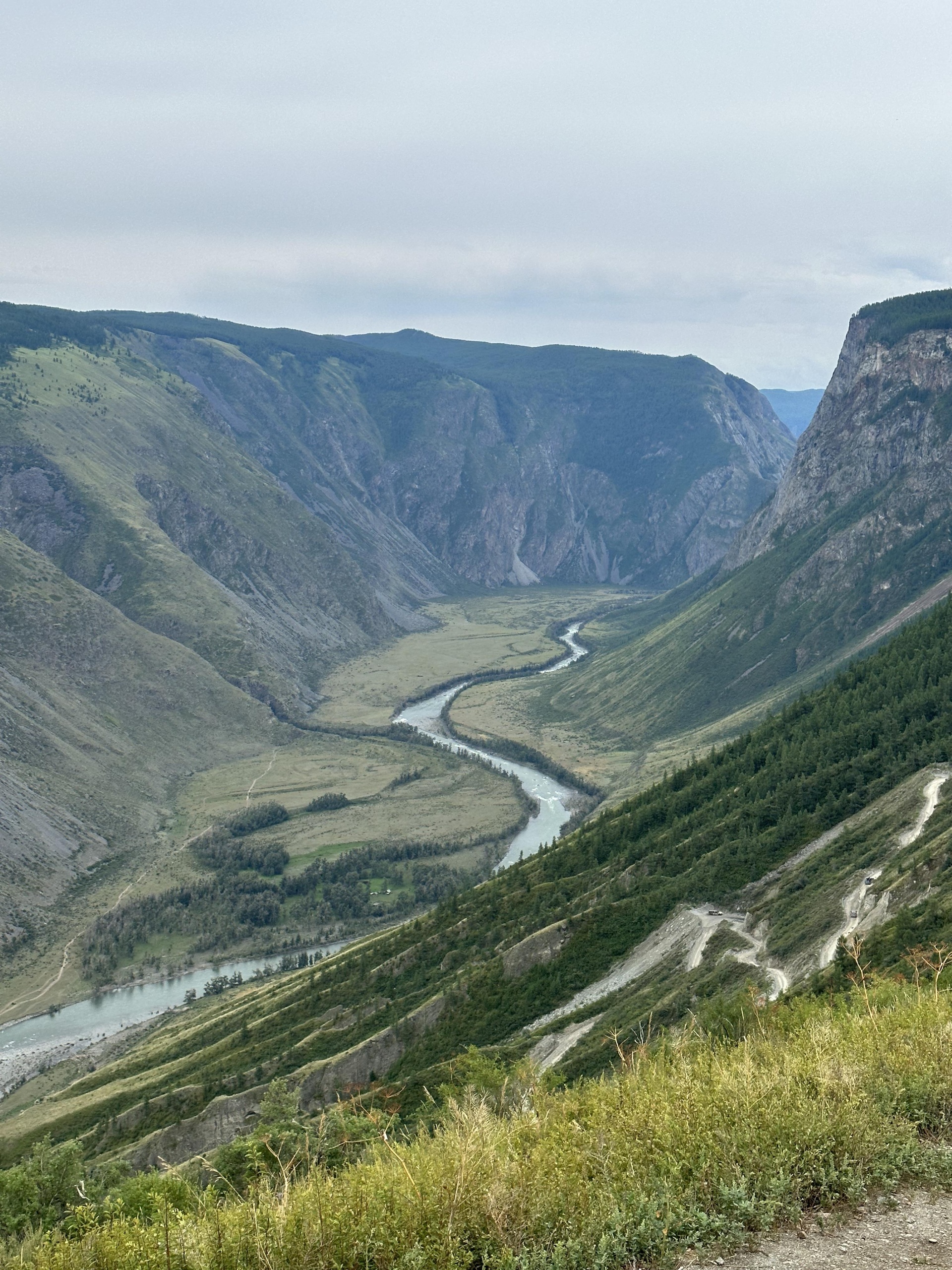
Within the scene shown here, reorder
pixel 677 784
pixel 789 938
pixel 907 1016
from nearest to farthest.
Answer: pixel 907 1016
pixel 789 938
pixel 677 784

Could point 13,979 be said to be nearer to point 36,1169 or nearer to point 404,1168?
point 36,1169

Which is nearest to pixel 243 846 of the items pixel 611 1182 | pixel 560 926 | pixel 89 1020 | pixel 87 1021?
pixel 89 1020

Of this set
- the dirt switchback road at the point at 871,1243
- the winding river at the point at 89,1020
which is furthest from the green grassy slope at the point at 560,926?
the dirt switchback road at the point at 871,1243

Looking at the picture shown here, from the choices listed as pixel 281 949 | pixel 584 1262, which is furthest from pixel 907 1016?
pixel 281 949

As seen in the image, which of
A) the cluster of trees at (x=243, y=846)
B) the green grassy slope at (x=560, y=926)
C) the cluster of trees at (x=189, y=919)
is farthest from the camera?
the cluster of trees at (x=243, y=846)

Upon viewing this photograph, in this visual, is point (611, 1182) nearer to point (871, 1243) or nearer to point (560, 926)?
point (871, 1243)

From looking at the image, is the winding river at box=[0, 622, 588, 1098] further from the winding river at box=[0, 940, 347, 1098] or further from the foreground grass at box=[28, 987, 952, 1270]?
the foreground grass at box=[28, 987, 952, 1270]

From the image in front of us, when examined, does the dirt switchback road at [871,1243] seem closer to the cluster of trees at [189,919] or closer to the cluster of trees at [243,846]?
the cluster of trees at [189,919]
